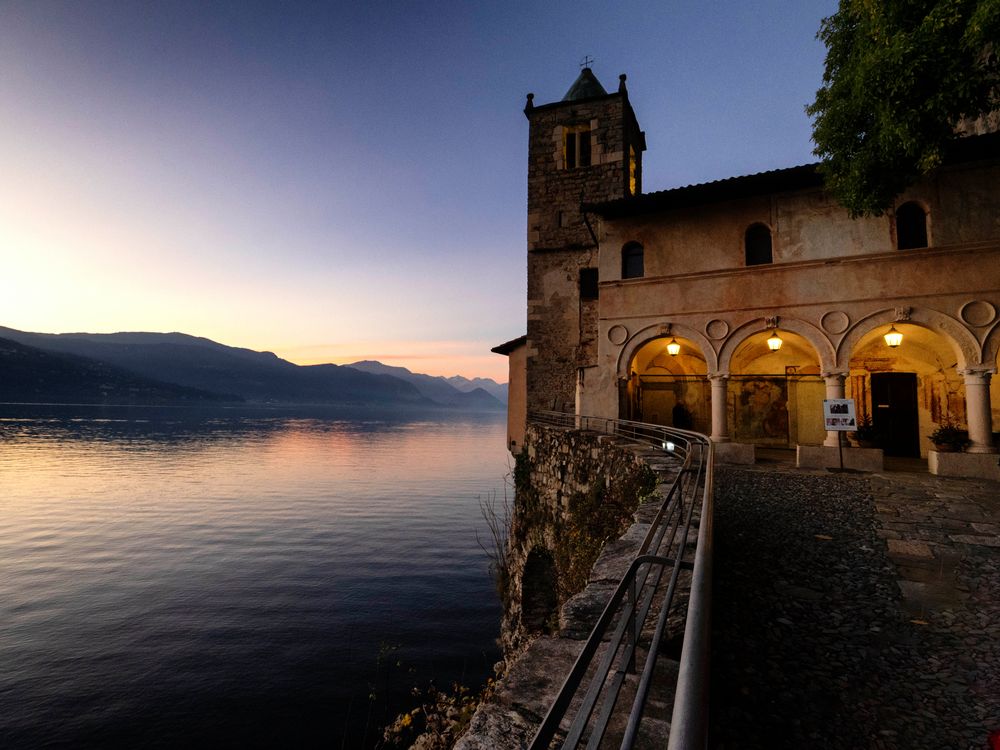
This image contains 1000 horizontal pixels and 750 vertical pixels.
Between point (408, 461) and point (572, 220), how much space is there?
148ft

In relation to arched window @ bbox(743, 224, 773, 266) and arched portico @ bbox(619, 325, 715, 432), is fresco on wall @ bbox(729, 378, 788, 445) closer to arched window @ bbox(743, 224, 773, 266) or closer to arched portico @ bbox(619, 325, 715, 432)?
arched portico @ bbox(619, 325, 715, 432)

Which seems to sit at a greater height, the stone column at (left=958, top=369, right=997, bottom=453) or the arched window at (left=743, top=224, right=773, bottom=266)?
the arched window at (left=743, top=224, right=773, bottom=266)

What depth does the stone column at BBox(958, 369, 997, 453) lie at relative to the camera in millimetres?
10773

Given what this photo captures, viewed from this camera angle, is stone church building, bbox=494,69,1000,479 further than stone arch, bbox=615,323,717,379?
No

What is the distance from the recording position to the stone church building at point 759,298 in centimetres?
1133

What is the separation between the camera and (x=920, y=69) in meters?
7.83

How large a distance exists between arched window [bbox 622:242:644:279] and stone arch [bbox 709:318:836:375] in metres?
3.51

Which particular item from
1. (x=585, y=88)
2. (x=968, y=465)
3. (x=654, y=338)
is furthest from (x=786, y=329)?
(x=585, y=88)

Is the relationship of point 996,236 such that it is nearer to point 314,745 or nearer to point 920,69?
point 920,69

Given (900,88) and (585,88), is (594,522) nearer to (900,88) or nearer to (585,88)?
(900,88)

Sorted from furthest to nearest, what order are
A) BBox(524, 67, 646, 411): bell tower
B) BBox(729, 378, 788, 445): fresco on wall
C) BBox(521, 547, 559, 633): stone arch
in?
BBox(524, 67, 646, 411): bell tower, BBox(729, 378, 788, 445): fresco on wall, BBox(521, 547, 559, 633): stone arch

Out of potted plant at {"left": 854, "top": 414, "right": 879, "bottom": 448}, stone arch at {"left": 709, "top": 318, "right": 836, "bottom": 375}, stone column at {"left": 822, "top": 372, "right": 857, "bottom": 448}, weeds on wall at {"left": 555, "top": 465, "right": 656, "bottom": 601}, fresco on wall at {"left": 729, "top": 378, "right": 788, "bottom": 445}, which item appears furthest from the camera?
fresco on wall at {"left": 729, "top": 378, "right": 788, "bottom": 445}

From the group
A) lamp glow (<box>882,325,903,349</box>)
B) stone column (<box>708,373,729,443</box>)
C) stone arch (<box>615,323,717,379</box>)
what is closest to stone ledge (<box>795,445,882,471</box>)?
stone column (<box>708,373,729,443</box>)

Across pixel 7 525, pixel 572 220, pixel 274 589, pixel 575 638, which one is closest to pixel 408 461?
pixel 7 525
